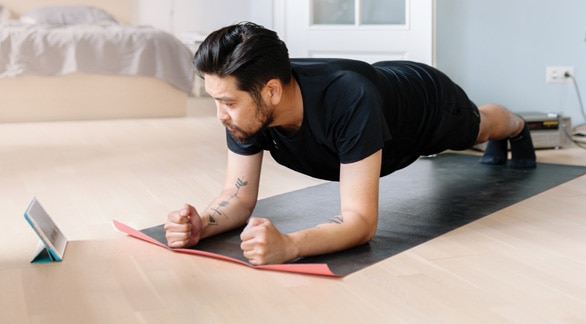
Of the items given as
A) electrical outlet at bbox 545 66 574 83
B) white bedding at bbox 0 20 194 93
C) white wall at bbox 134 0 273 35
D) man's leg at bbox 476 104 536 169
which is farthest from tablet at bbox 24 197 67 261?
white wall at bbox 134 0 273 35

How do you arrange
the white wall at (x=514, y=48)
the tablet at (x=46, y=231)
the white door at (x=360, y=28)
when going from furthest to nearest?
1. the white wall at (x=514, y=48)
2. the white door at (x=360, y=28)
3. the tablet at (x=46, y=231)

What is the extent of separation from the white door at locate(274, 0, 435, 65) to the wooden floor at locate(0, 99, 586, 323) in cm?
128

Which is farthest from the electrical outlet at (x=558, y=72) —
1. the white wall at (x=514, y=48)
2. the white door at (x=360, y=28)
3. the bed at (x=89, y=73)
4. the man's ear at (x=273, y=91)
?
the man's ear at (x=273, y=91)

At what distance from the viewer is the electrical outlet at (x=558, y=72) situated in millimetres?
4789

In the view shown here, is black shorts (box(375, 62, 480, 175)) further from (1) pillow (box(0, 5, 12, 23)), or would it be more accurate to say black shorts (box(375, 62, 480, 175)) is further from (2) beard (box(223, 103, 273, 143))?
(1) pillow (box(0, 5, 12, 23))

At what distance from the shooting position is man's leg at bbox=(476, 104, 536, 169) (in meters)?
3.22

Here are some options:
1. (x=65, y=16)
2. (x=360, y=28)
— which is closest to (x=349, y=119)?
(x=360, y=28)

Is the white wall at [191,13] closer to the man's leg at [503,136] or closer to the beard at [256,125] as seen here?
the man's leg at [503,136]

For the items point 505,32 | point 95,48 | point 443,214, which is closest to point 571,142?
point 505,32

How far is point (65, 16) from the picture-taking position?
6.92 metres

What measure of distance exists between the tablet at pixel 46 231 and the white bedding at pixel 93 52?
12.7 ft

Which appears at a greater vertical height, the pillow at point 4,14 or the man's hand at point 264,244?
the pillow at point 4,14

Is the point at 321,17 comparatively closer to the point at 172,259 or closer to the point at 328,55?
the point at 328,55

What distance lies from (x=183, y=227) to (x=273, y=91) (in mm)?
441
